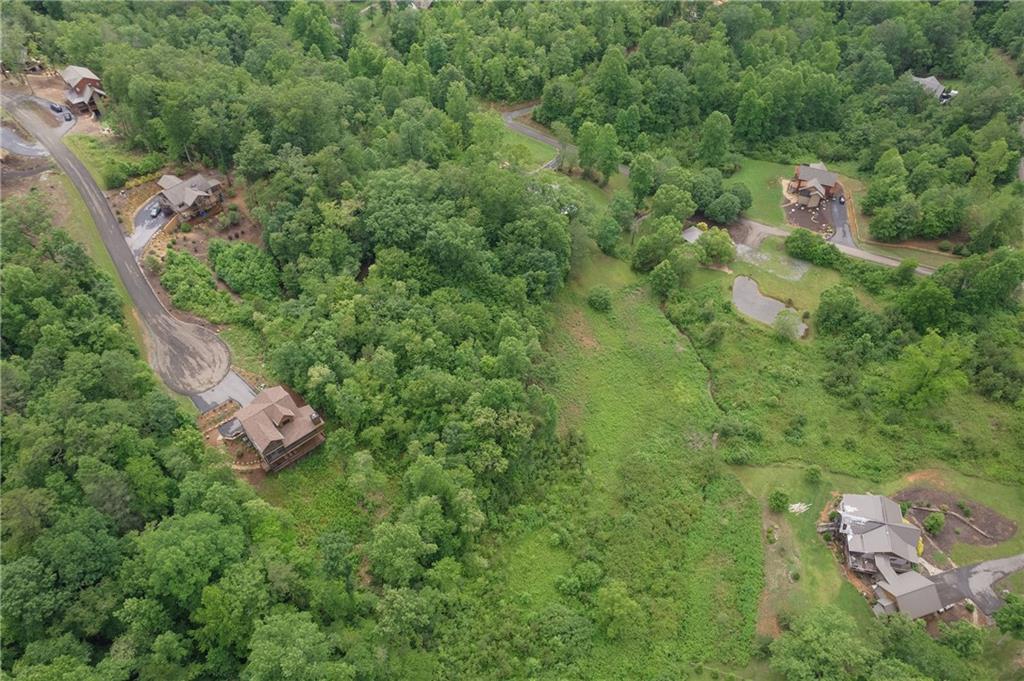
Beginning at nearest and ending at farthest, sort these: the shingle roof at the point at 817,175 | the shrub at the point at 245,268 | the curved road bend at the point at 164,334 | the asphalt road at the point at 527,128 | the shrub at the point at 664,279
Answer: the curved road bend at the point at 164,334 → the shrub at the point at 245,268 → the shrub at the point at 664,279 → the shingle roof at the point at 817,175 → the asphalt road at the point at 527,128

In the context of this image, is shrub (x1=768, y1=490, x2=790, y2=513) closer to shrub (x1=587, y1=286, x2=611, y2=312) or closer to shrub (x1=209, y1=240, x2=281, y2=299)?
shrub (x1=587, y1=286, x2=611, y2=312)

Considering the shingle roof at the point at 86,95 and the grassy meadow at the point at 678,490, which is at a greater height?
the shingle roof at the point at 86,95

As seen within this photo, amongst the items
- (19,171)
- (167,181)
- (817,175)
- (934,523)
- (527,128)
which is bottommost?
(934,523)

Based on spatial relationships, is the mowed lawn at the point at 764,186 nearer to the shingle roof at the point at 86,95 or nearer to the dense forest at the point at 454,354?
the dense forest at the point at 454,354

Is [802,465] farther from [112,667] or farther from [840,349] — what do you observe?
[112,667]

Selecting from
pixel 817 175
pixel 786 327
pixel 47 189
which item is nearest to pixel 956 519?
pixel 786 327

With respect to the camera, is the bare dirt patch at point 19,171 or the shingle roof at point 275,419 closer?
the shingle roof at point 275,419

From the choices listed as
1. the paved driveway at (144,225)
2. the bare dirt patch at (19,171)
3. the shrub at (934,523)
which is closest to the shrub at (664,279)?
the shrub at (934,523)

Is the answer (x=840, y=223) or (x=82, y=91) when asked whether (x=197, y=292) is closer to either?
(x=82, y=91)
